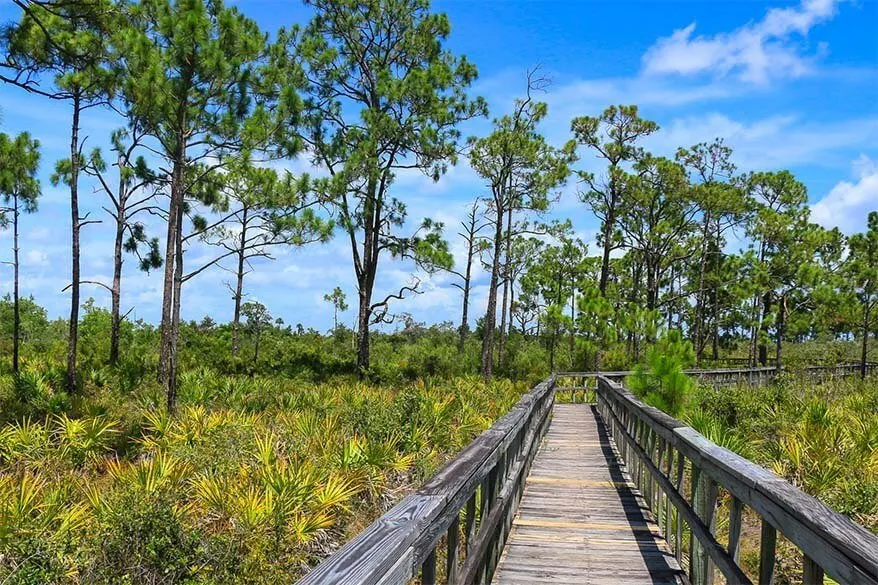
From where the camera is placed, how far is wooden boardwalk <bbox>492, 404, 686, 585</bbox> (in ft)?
15.4

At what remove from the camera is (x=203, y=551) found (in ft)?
17.9

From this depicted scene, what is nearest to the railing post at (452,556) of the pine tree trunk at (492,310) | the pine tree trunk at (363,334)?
the pine tree trunk at (363,334)

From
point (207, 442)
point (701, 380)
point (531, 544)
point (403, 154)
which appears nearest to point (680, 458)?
point (531, 544)

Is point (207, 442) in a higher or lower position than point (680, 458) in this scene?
lower

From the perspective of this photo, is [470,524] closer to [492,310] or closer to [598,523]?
[598,523]

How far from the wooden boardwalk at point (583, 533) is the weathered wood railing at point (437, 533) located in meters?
0.31

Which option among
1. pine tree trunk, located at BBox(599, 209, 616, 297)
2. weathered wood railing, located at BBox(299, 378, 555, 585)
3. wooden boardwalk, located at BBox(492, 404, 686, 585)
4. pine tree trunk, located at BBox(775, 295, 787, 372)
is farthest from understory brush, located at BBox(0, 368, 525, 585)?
pine tree trunk, located at BBox(775, 295, 787, 372)

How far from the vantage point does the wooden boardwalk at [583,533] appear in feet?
15.4

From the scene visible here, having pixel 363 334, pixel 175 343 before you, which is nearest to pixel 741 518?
pixel 175 343

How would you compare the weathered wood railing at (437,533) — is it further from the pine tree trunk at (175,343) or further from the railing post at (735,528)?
the pine tree trunk at (175,343)

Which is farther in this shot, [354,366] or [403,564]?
[354,366]

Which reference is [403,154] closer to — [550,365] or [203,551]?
[550,365]

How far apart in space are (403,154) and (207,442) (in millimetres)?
17001

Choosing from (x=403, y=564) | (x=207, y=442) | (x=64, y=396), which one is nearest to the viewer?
(x=403, y=564)
